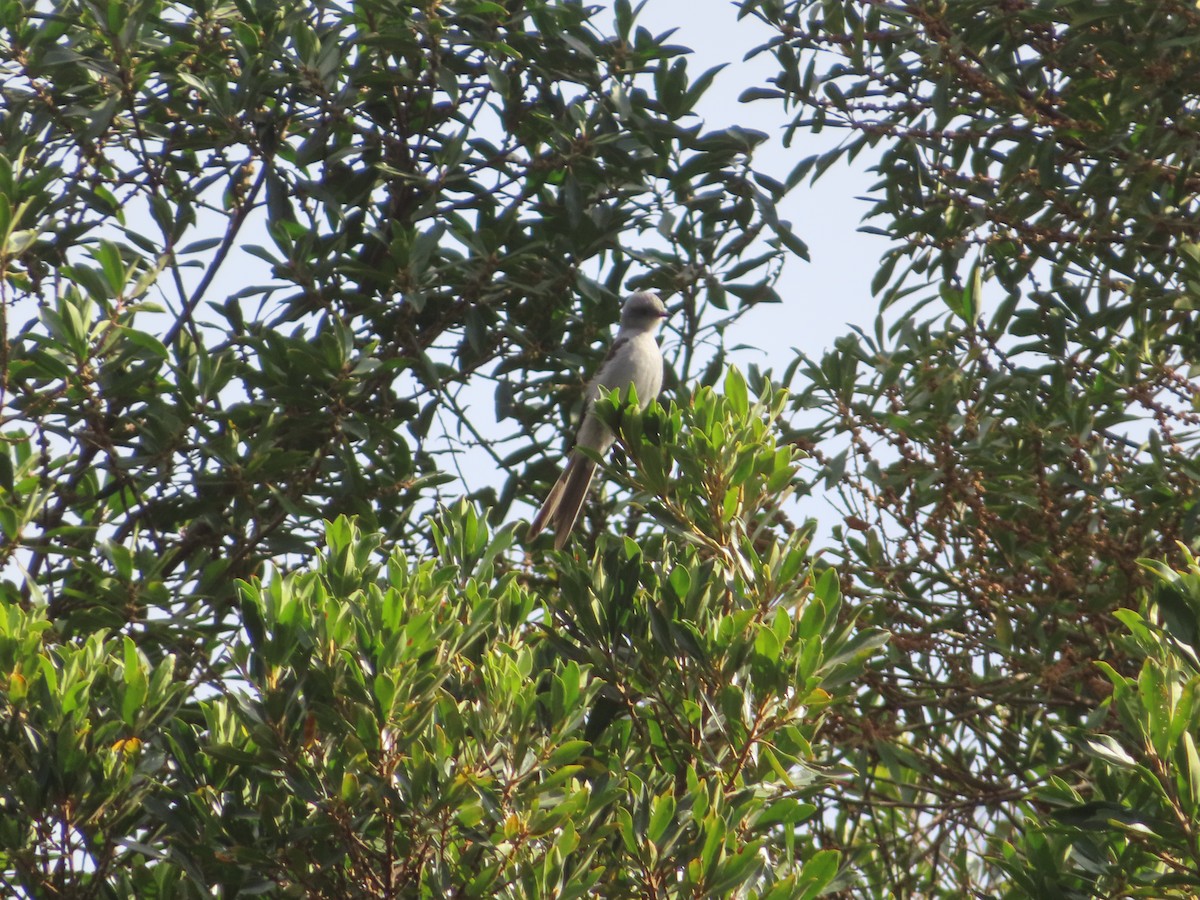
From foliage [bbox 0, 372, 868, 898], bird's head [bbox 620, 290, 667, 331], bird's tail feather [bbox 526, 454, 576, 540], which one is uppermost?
bird's head [bbox 620, 290, 667, 331]

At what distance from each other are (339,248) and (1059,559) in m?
3.12

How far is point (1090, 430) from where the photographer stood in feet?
16.1

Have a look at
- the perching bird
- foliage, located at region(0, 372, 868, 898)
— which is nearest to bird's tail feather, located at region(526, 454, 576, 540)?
the perching bird

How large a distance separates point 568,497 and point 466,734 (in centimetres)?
243

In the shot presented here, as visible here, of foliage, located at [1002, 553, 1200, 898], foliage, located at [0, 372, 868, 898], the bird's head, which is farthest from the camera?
the bird's head

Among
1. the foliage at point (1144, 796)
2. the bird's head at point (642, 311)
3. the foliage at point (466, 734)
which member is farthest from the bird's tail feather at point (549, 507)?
the foliage at point (1144, 796)

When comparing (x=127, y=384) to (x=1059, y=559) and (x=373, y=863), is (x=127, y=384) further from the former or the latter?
(x=1059, y=559)

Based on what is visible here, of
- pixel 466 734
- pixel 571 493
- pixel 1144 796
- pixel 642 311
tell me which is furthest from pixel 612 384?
pixel 1144 796

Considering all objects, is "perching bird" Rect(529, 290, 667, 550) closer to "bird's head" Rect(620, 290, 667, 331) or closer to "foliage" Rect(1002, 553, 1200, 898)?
"bird's head" Rect(620, 290, 667, 331)

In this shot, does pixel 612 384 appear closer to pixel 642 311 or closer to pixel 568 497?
pixel 642 311

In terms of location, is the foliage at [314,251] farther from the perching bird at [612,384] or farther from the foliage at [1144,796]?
the foliage at [1144,796]

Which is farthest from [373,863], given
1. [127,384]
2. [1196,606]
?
[127,384]

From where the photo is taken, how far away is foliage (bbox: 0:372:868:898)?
2.91 meters

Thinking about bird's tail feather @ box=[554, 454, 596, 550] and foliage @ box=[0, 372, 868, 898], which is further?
bird's tail feather @ box=[554, 454, 596, 550]
